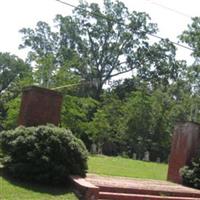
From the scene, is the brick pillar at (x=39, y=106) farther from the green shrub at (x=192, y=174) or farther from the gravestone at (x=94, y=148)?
the gravestone at (x=94, y=148)

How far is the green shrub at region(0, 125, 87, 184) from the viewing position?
499 inches

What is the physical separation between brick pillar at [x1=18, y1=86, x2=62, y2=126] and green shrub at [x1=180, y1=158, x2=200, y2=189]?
199 inches

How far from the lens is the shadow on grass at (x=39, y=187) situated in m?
12.2

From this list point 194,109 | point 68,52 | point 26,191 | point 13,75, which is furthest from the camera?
point 13,75

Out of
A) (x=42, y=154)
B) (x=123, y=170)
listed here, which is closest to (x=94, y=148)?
(x=123, y=170)

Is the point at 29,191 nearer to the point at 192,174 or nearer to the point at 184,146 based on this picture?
the point at 192,174

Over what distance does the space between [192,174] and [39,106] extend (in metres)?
5.93

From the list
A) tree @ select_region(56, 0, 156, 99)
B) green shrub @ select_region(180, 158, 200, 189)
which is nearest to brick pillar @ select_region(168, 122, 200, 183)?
green shrub @ select_region(180, 158, 200, 189)

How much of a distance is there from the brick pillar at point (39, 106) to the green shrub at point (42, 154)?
1557 millimetres

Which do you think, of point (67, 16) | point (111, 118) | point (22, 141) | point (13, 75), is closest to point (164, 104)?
point (111, 118)

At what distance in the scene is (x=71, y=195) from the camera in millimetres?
12195

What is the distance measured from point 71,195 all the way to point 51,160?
1.14m

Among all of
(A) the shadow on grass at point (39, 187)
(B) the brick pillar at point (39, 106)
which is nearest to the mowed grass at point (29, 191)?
(A) the shadow on grass at point (39, 187)

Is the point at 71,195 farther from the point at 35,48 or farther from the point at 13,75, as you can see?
the point at 13,75
